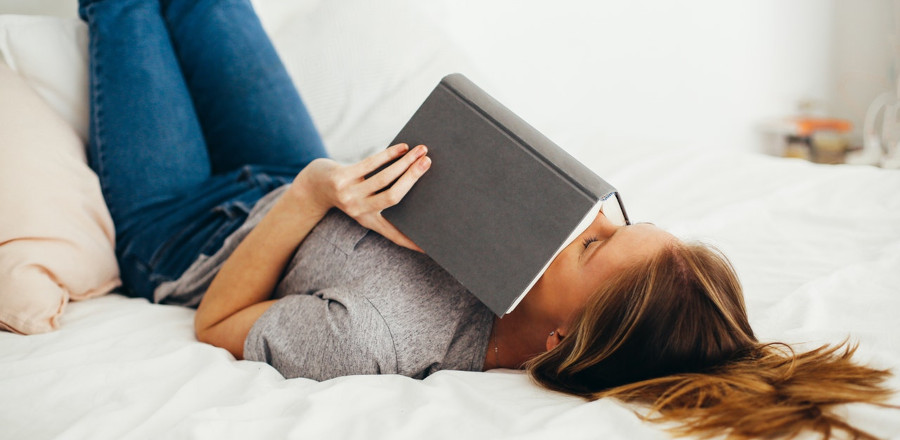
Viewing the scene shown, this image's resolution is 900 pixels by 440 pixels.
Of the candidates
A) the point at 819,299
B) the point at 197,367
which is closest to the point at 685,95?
the point at 819,299

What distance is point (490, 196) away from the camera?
2.30 feet

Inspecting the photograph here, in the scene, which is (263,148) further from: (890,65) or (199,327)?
(890,65)

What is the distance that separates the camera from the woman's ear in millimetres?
764

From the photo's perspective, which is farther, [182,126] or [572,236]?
[182,126]

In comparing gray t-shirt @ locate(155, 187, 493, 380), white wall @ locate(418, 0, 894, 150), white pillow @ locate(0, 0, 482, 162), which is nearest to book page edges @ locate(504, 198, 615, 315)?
gray t-shirt @ locate(155, 187, 493, 380)

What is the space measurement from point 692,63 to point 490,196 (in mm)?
2185

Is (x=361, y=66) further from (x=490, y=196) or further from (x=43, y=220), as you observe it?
(x=490, y=196)

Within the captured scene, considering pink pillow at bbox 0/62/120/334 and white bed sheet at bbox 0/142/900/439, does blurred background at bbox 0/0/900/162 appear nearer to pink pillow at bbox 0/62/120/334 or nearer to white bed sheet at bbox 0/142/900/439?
white bed sheet at bbox 0/142/900/439

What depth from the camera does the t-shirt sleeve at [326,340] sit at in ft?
2.41

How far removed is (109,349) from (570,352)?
56 centimetres

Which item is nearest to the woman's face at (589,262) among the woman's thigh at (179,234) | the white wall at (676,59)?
the woman's thigh at (179,234)

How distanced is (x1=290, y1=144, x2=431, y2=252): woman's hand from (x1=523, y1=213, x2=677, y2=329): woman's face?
0.17 metres

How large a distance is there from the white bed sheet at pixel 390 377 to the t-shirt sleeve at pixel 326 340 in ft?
0.09

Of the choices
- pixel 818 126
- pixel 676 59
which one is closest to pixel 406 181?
pixel 676 59
